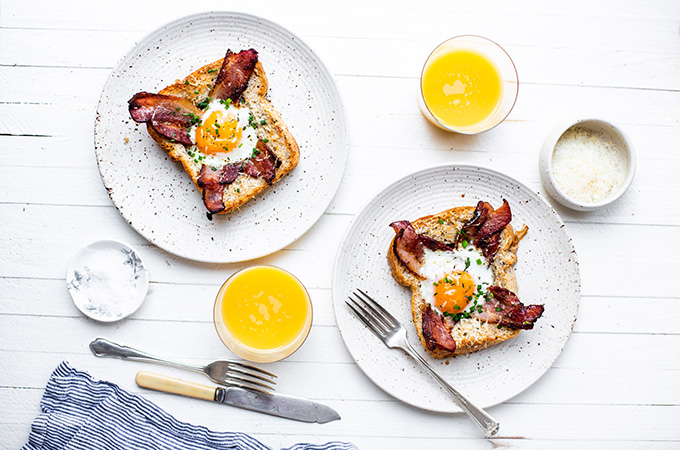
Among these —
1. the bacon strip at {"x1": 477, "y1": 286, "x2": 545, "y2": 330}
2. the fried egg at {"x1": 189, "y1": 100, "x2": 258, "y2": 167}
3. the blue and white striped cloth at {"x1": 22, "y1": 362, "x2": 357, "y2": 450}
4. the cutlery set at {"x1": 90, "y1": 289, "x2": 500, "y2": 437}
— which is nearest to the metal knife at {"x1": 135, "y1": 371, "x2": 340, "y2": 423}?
the cutlery set at {"x1": 90, "y1": 289, "x2": 500, "y2": 437}

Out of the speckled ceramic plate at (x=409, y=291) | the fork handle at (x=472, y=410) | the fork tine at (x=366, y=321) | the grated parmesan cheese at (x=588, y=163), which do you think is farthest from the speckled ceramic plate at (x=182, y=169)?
A: the grated parmesan cheese at (x=588, y=163)

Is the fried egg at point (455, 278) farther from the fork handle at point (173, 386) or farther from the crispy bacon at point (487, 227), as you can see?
the fork handle at point (173, 386)

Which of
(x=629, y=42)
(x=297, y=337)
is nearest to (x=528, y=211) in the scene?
(x=629, y=42)

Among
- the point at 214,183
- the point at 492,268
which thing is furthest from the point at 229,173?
the point at 492,268

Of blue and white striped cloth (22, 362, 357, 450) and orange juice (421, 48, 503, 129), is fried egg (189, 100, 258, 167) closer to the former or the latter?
orange juice (421, 48, 503, 129)

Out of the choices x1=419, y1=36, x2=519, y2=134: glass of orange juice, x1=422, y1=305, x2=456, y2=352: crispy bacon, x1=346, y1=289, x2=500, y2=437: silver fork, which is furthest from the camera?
x1=419, y1=36, x2=519, y2=134: glass of orange juice

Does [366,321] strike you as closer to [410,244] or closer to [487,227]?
[410,244]
